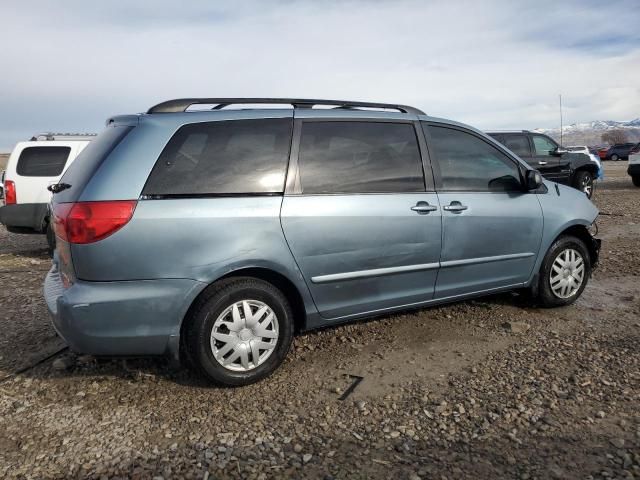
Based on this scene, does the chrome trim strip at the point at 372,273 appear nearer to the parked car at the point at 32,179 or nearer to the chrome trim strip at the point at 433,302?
the chrome trim strip at the point at 433,302

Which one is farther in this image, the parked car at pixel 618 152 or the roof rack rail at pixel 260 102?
the parked car at pixel 618 152

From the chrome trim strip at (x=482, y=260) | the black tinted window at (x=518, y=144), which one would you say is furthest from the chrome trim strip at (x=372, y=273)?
the black tinted window at (x=518, y=144)

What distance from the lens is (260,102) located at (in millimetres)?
3471

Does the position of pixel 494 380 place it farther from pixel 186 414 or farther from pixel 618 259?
pixel 618 259

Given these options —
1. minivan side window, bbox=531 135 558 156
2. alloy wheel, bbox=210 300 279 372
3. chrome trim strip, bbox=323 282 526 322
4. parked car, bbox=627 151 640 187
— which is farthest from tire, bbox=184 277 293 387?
parked car, bbox=627 151 640 187

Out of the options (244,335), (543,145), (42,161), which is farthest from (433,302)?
(543,145)

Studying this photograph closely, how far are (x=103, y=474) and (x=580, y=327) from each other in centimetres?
349

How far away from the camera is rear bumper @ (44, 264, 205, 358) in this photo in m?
2.82

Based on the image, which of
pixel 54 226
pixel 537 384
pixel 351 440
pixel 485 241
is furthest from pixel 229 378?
pixel 485 241

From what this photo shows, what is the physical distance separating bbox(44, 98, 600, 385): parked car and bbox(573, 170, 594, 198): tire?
10873mm

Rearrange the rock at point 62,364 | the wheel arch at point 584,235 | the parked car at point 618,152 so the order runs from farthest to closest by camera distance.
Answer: the parked car at point 618,152 < the wheel arch at point 584,235 < the rock at point 62,364

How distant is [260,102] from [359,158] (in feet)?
2.54

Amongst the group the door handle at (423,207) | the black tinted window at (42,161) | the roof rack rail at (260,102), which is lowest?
the door handle at (423,207)

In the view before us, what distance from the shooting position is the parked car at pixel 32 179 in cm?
764
